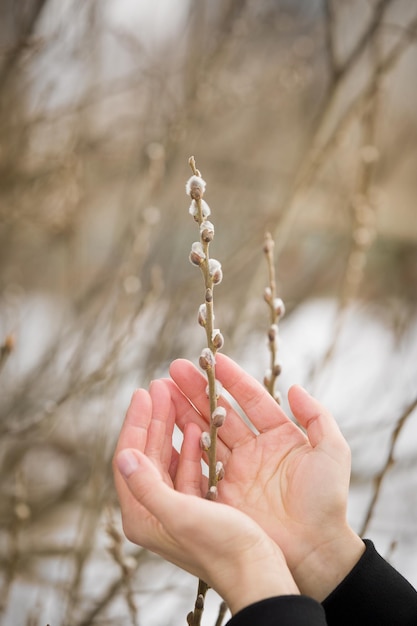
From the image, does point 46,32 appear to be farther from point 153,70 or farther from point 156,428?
point 156,428

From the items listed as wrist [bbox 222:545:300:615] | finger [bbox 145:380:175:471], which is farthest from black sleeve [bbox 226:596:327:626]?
finger [bbox 145:380:175:471]

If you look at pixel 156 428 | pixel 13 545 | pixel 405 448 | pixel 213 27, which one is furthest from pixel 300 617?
pixel 405 448

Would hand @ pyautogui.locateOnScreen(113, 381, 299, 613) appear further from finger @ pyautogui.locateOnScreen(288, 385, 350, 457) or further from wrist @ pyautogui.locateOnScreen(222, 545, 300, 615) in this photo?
finger @ pyautogui.locateOnScreen(288, 385, 350, 457)

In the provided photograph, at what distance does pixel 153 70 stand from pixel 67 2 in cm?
24

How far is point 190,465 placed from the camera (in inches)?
31.3

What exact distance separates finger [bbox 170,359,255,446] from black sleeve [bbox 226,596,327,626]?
0.24 meters

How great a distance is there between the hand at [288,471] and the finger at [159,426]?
3 centimetres

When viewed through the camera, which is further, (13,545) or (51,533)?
(51,533)

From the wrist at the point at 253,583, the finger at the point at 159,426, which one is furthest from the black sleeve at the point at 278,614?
the finger at the point at 159,426

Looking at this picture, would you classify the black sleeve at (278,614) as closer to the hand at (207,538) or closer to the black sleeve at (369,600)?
the hand at (207,538)

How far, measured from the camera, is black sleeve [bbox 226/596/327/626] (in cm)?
62

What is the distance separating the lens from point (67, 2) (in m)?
1.42

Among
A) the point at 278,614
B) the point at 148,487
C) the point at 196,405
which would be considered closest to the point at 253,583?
the point at 278,614

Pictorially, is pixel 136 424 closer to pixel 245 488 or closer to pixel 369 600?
pixel 245 488
